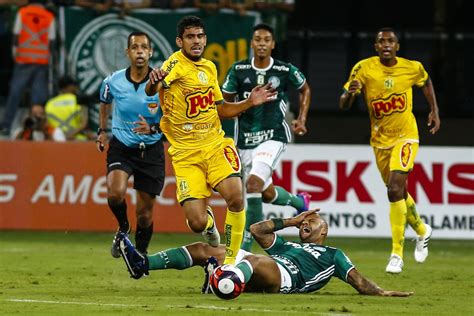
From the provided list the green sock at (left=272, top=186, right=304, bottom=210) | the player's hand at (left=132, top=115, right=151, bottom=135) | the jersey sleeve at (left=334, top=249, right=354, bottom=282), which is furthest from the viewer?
the green sock at (left=272, top=186, right=304, bottom=210)

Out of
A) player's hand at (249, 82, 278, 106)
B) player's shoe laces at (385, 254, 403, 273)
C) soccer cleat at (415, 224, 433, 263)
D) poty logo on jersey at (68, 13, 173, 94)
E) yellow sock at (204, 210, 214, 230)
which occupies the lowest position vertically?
soccer cleat at (415, 224, 433, 263)

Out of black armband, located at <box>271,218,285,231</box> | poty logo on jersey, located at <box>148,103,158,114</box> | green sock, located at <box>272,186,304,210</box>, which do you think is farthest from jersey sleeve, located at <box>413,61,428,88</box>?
black armband, located at <box>271,218,285,231</box>

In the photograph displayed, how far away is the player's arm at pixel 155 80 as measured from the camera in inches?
520

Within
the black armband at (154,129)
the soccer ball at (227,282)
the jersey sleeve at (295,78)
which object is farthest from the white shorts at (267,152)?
the soccer ball at (227,282)

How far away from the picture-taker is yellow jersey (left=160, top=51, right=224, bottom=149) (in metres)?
13.8

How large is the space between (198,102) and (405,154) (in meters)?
3.49

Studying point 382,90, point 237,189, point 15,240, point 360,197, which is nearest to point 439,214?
point 360,197

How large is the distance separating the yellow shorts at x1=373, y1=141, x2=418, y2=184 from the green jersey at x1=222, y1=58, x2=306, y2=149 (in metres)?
1.13

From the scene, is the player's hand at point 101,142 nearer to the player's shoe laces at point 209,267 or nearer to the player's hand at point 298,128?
the player's hand at point 298,128

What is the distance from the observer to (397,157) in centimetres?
1638

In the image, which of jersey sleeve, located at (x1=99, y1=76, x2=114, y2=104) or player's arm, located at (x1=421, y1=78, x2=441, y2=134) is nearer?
jersey sleeve, located at (x1=99, y1=76, x2=114, y2=104)

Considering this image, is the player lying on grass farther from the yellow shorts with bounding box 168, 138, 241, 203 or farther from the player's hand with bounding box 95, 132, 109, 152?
the player's hand with bounding box 95, 132, 109, 152

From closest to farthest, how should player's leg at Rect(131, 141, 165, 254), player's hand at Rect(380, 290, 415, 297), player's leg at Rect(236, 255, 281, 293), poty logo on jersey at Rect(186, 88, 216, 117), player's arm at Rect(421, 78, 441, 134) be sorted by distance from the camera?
player's leg at Rect(236, 255, 281, 293), player's hand at Rect(380, 290, 415, 297), poty logo on jersey at Rect(186, 88, 216, 117), player's leg at Rect(131, 141, 165, 254), player's arm at Rect(421, 78, 441, 134)

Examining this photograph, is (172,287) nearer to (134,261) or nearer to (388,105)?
(134,261)
